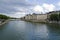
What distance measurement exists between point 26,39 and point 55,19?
42614 mm

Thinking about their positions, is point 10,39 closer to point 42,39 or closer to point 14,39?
point 14,39

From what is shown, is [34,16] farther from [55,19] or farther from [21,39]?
[21,39]

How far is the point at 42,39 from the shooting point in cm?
1878

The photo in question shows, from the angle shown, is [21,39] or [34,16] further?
[34,16]

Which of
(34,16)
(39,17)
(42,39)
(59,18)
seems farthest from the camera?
(34,16)

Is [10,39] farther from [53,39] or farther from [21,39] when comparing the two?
[53,39]

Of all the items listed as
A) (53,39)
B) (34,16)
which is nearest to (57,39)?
(53,39)

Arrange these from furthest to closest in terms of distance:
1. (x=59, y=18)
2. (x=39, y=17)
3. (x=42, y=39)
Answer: (x=39, y=17) → (x=59, y=18) → (x=42, y=39)

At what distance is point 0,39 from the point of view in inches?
776

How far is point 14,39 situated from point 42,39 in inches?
145

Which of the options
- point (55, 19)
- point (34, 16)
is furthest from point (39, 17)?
point (55, 19)

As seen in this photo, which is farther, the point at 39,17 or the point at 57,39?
the point at 39,17

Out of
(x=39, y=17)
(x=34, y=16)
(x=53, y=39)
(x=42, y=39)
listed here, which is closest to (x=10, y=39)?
(x=42, y=39)

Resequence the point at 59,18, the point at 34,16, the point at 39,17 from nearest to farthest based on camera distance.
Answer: the point at 59,18 < the point at 39,17 < the point at 34,16
